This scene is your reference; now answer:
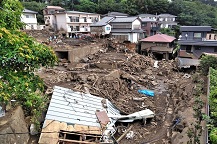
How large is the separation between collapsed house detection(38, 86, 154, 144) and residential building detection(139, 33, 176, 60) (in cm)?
2478

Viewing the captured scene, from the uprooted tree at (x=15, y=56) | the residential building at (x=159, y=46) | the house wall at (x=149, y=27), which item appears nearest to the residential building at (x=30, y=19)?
the residential building at (x=159, y=46)

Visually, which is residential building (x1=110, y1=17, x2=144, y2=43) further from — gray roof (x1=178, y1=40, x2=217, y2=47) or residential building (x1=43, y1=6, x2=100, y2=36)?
gray roof (x1=178, y1=40, x2=217, y2=47)

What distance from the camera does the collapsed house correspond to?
29.2ft

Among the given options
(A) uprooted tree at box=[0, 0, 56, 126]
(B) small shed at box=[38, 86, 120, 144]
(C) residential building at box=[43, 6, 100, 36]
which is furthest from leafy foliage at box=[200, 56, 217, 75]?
(C) residential building at box=[43, 6, 100, 36]

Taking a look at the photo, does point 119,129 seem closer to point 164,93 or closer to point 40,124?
point 40,124

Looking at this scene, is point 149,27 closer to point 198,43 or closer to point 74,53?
point 198,43

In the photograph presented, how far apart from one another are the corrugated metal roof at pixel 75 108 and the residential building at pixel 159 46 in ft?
82.1

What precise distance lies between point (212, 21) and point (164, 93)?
47.6 metres

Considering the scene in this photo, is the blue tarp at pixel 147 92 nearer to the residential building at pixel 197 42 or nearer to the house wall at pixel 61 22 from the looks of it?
A: the residential building at pixel 197 42

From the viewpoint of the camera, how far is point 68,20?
4231 cm

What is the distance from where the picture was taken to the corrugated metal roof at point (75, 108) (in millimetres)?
9633

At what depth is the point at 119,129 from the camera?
11.6 metres

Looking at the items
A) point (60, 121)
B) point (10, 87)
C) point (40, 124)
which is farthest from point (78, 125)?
point (10, 87)

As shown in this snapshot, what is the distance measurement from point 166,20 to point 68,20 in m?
29.5
